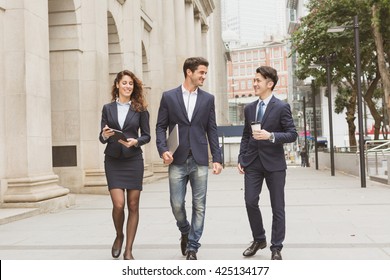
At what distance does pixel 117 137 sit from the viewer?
18.7 ft

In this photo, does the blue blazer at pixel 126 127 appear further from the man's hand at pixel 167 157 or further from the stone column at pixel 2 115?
the stone column at pixel 2 115

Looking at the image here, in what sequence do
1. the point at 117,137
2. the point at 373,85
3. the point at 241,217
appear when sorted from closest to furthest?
the point at 117,137 < the point at 241,217 < the point at 373,85

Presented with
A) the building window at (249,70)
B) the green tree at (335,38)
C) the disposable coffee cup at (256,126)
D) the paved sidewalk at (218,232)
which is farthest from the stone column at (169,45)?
the building window at (249,70)

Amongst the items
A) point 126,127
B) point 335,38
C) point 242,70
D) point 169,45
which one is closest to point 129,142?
point 126,127

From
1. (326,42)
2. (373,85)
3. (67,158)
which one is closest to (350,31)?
(326,42)

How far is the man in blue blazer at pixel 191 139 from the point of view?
5676mm

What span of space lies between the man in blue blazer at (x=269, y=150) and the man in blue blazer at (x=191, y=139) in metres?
0.40

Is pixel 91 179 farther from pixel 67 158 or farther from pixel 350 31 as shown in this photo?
pixel 350 31

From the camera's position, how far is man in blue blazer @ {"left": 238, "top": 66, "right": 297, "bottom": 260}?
573cm

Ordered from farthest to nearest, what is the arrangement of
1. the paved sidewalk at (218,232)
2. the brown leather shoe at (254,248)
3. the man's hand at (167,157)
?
the paved sidewalk at (218,232)
the brown leather shoe at (254,248)
the man's hand at (167,157)

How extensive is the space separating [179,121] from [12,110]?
6214 millimetres

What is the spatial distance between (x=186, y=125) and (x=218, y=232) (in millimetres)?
2847

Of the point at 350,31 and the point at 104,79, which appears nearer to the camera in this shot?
the point at 104,79

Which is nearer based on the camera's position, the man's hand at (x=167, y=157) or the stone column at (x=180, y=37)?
the man's hand at (x=167, y=157)
